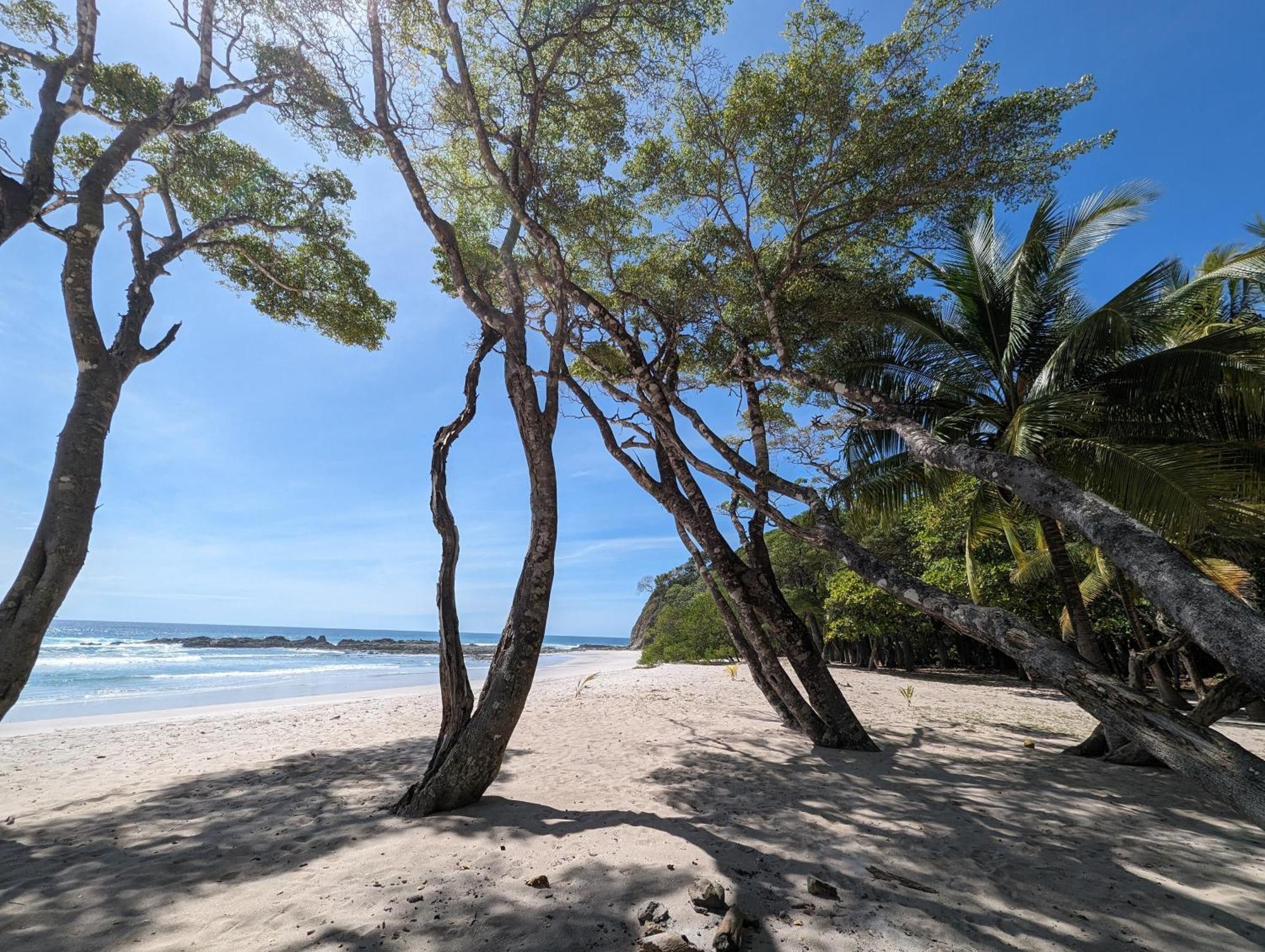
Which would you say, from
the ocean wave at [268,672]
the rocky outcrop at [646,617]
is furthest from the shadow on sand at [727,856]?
the rocky outcrop at [646,617]

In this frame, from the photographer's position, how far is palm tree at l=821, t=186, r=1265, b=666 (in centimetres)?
541

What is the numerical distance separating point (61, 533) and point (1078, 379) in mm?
10680

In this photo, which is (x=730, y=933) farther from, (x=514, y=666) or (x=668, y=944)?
(x=514, y=666)

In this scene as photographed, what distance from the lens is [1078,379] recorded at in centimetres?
670

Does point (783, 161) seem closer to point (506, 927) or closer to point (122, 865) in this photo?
point (506, 927)

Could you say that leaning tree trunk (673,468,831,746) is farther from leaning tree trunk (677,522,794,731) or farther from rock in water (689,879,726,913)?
rock in water (689,879,726,913)

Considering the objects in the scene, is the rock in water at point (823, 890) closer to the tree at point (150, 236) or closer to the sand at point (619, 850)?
the sand at point (619, 850)

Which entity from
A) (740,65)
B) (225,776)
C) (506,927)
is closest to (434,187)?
(740,65)

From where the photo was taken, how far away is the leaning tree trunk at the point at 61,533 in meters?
3.85

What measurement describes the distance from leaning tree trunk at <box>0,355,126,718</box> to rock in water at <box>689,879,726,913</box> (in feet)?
15.2

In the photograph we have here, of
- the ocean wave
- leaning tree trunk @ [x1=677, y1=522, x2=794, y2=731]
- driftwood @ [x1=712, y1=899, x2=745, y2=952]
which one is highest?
leaning tree trunk @ [x1=677, y1=522, x2=794, y2=731]

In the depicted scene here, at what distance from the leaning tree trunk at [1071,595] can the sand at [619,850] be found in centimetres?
136

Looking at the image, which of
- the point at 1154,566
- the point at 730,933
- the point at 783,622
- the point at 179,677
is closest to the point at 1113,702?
the point at 1154,566

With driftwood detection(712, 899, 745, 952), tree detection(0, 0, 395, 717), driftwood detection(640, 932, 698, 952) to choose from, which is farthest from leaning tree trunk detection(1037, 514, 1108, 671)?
tree detection(0, 0, 395, 717)
